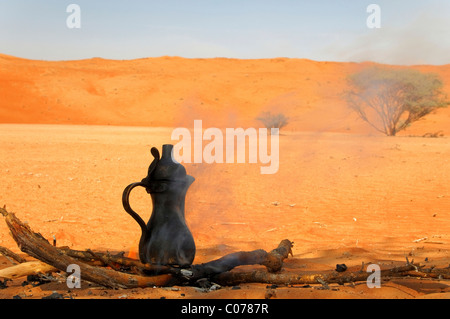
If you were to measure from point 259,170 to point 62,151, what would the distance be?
5890mm

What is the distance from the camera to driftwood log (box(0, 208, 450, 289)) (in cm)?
320

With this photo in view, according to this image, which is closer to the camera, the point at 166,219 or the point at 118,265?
the point at 166,219

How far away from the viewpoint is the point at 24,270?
3646 millimetres

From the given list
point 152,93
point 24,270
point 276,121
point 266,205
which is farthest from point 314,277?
point 152,93

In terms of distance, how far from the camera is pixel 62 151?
1420cm

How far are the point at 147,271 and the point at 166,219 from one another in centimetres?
39

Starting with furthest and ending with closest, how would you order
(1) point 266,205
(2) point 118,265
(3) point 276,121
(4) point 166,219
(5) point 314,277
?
1. (3) point 276,121
2. (1) point 266,205
3. (2) point 118,265
4. (4) point 166,219
5. (5) point 314,277

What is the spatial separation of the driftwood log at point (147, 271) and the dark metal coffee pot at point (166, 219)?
0.31ft

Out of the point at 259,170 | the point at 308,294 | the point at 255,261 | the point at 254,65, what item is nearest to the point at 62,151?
the point at 259,170

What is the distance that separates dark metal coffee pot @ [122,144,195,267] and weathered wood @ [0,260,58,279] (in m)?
0.74

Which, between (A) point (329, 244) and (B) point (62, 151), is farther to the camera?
(B) point (62, 151)

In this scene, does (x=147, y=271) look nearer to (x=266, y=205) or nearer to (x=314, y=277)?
(x=314, y=277)
